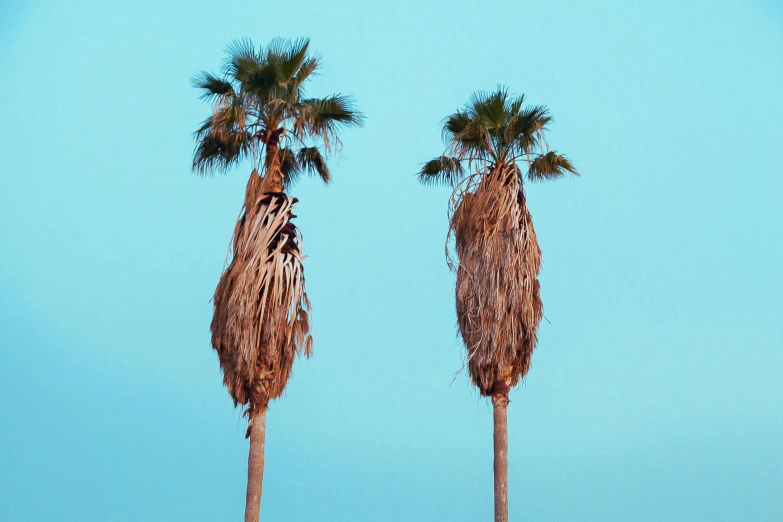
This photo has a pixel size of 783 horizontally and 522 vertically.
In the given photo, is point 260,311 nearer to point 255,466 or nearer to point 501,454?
point 255,466

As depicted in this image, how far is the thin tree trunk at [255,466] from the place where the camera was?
2286 cm

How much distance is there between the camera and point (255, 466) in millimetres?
23219

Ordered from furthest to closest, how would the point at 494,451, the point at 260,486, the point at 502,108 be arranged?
the point at 502,108 → the point at 494,451 → the point at 260,486

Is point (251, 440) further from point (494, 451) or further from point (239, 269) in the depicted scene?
point (494, 451)

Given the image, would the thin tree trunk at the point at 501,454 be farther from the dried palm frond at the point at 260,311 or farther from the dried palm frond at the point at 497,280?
the dried palm frond at the point at 260,311

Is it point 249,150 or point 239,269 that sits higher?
point 249,150

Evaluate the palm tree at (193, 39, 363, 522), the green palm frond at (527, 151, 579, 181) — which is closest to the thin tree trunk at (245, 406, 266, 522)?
the palm tree at (193, 39, 363, 522)

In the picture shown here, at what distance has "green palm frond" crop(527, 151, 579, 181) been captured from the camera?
88.7ft

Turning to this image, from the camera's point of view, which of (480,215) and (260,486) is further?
(480,215)

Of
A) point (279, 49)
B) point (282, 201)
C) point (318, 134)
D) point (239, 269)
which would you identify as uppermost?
point (279, 49)

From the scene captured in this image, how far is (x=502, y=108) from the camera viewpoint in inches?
1057

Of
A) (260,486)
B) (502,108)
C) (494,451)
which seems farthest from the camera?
(502,108)

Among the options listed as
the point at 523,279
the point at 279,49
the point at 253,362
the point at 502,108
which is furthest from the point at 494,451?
the point at 279,49

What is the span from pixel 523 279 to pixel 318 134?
5.40 meters
